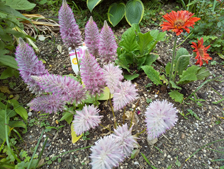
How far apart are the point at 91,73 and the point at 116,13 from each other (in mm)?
1833

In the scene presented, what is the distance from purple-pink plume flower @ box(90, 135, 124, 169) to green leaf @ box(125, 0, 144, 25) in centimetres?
210

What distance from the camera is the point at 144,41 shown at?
1.90 metres

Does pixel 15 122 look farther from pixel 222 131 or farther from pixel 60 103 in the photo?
pixel 222 131

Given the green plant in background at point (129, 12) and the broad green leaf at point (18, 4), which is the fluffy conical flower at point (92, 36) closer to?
the broad green leaf at point (18, 4)

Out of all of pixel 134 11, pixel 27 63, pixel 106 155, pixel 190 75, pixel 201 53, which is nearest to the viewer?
pixel 106 155

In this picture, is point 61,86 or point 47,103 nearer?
point 61,86

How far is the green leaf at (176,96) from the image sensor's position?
5.61 ft

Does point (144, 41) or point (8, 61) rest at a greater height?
point (8, 61)

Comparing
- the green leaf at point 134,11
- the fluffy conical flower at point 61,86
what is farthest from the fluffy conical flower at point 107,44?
the green leaf at point 134,11

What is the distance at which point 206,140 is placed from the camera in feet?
5.27

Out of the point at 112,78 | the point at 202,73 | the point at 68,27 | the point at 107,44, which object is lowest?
the point at 202,73

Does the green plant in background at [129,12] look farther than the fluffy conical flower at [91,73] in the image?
Yes

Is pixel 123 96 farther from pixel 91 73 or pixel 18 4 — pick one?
pixel 18 4

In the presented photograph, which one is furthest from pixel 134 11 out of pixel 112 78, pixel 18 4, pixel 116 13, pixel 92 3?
pixel 112 78
